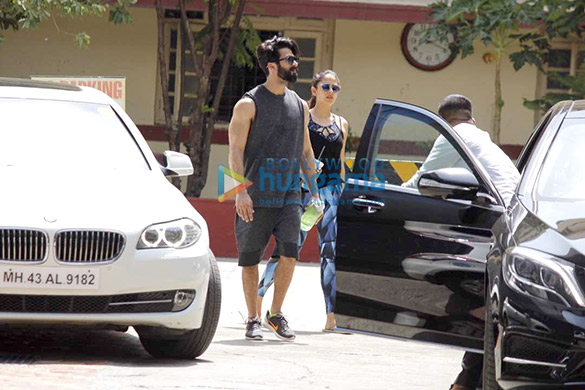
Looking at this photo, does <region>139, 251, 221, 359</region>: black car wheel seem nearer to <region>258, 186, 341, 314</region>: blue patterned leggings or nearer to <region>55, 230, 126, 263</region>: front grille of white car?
<region>55, 230, 126, 263</region>: front grille of white car

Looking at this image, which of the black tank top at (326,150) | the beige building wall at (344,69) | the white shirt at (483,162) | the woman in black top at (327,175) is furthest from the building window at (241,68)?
the white shirt at (483,162)

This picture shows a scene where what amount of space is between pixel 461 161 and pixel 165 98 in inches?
369

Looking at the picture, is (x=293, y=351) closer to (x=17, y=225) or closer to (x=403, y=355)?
(x=403, y=355)

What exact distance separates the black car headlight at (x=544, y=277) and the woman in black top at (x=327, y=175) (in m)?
4.36

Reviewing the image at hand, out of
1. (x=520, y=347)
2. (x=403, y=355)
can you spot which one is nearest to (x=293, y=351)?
(x=403, y=355)

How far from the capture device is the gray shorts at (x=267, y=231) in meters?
8.07

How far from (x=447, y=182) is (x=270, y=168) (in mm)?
2325

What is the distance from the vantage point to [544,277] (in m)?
4.44

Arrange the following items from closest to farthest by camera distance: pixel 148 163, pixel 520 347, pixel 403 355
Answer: pixel 520 347 → pixel 148 163 → pixel 403 355

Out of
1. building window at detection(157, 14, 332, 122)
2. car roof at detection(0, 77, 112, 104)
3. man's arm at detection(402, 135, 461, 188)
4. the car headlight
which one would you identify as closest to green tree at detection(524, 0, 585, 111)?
building window at detection(157, 14, 332, 122)

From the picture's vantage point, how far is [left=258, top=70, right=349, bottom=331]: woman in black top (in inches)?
352

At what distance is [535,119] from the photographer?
17.7m

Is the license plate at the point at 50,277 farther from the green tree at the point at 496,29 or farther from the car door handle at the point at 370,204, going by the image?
the green tree at the point at 496,29

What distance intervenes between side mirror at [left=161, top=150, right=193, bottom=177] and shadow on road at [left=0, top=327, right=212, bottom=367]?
1069 millimetres
